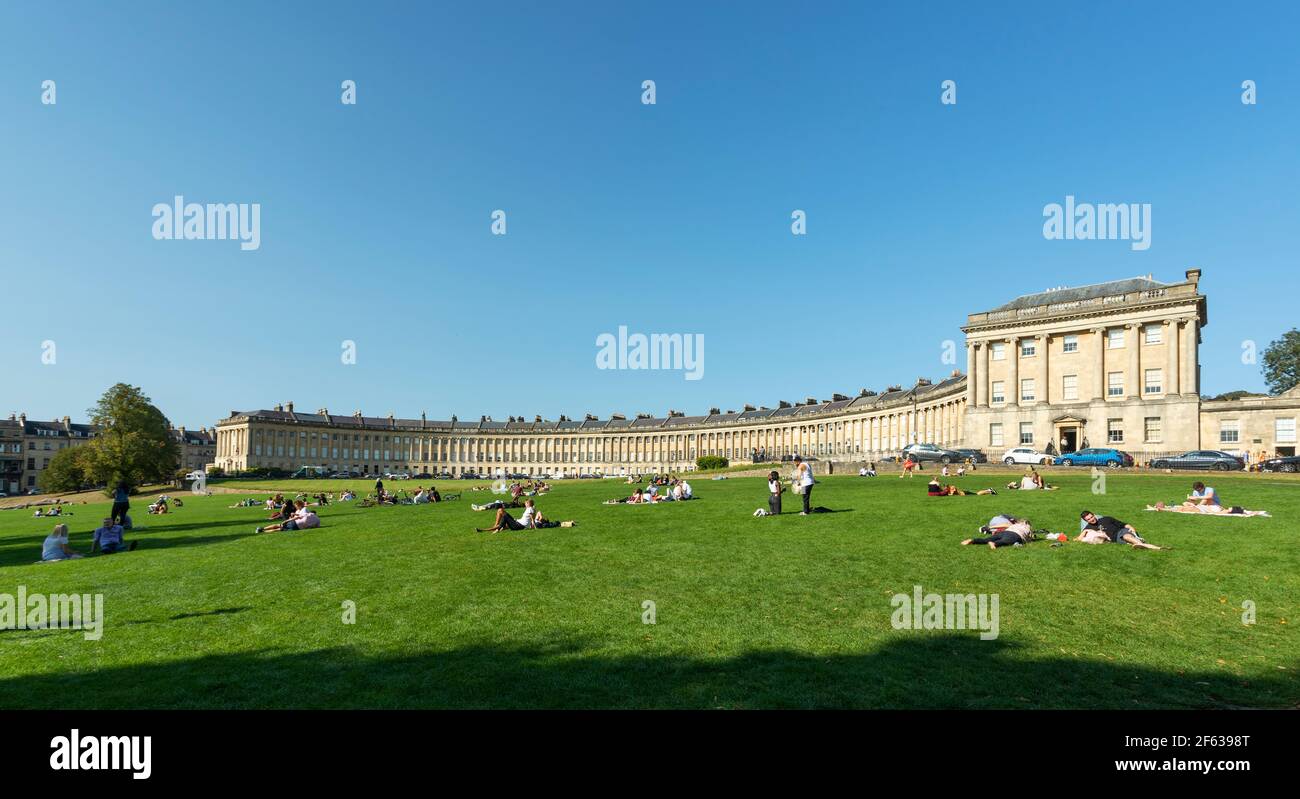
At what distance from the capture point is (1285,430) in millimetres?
50688

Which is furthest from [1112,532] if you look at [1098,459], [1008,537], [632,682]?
[1098,459]

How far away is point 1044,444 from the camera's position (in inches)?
2327

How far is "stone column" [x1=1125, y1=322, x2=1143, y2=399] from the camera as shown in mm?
55938

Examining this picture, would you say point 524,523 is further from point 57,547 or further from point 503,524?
point 57,547

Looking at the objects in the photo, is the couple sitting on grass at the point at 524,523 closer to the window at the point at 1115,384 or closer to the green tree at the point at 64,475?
the window at the point at 1115,384

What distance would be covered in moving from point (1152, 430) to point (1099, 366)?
22.0 feet

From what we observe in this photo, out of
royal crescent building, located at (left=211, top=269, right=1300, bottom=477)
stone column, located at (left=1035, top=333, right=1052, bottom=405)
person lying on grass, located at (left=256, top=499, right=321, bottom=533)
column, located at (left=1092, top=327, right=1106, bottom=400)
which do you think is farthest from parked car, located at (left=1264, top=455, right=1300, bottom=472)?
person lying on grass, located at (left=256, top=499, right=321, bottom=533)

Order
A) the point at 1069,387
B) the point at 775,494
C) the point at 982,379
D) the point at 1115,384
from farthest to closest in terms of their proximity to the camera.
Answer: the point at 982,379, the point at 1069,387, the point at 1115,384, the point at 775,494

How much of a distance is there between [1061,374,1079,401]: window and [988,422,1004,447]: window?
19.6 feet

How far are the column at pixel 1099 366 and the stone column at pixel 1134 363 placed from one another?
67.7 inches

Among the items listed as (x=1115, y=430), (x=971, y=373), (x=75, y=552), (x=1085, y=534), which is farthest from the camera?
(x=971, y=373)

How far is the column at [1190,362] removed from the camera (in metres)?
53.6

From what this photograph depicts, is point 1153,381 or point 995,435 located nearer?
point 1153,381
